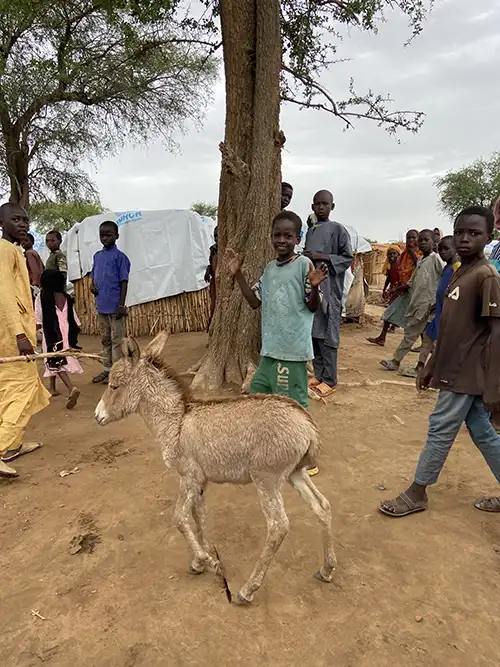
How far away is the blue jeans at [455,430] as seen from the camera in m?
3.07

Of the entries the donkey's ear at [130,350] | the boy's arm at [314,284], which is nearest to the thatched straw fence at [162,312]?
the boy's arm at [314,284]

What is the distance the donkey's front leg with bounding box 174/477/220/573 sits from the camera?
8.46 feet

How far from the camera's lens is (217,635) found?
226 cm

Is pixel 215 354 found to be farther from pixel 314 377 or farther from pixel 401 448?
pixel 401 448

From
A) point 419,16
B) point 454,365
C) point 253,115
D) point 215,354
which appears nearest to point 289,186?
point 253,115

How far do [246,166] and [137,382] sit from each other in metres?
3.83

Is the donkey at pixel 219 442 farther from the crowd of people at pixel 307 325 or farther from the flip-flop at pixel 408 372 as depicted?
the flip-flop at pixel 408 372

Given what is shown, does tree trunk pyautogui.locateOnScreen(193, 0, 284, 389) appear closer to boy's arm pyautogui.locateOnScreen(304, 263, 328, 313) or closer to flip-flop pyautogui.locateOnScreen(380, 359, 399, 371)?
boy's arm pyautogui.locateOnScreen(304, 263, 328, 313)

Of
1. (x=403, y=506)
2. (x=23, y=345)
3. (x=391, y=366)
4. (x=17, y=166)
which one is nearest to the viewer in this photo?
(x=403, y=506)

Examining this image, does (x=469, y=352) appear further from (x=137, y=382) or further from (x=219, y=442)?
(x=137, y=382)

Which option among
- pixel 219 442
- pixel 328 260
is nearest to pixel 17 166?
pixel 328 260

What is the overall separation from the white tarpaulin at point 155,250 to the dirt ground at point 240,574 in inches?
265

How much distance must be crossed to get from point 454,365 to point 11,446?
382cm

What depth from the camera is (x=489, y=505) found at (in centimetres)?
335
